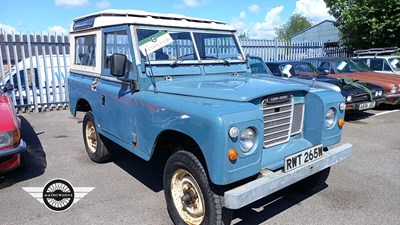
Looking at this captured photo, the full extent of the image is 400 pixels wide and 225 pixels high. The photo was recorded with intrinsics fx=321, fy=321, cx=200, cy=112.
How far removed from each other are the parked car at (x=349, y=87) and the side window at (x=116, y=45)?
4.16 meters

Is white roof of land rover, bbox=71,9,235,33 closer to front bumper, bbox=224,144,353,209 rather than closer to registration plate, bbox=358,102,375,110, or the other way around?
front bumper, bbox=224,144,353,209

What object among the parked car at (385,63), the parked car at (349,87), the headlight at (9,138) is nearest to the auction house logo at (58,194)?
the headlight at (9,138)

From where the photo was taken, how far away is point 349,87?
8102 mm

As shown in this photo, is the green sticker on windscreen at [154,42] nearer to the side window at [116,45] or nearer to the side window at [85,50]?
the side window at [116,45]

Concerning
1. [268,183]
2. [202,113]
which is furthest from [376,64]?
[202,113]

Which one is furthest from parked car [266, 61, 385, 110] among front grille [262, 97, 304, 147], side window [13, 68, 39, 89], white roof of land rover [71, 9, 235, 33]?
side window [13, 68, 39, 89]

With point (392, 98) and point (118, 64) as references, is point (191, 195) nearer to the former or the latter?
point (118, 64)

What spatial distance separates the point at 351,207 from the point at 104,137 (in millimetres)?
3538

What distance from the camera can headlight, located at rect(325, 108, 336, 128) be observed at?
11.7 feet

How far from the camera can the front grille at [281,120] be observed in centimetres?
314

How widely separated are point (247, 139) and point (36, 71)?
9.11 m

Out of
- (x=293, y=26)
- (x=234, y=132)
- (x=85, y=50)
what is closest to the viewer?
(x=234, y=132)

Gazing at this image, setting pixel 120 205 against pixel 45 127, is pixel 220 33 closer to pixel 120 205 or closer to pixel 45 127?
pixel 120 205

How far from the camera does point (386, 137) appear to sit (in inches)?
260
